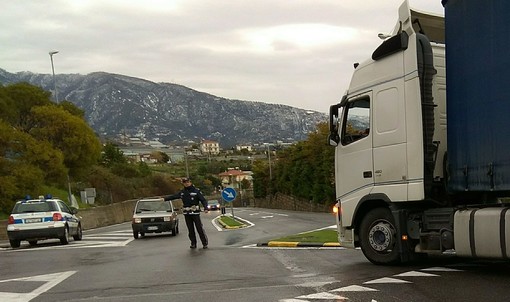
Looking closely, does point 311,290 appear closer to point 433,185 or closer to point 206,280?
point 206,280

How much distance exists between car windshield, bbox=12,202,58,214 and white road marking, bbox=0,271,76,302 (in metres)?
9.36

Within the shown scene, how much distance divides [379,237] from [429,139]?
2025 mm

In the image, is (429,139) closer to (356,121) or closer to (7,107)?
(356,121)

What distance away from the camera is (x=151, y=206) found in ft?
78.1

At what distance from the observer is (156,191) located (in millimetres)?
79188

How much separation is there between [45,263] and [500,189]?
9.73 metres

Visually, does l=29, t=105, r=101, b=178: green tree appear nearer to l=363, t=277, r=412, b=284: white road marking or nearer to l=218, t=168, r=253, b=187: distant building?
l=363, t=277, r=412, b=284: white road marking

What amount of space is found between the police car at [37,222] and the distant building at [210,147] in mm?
111967

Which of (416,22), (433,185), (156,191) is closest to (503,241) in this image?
(433,185)

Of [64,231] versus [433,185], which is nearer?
[433,185]

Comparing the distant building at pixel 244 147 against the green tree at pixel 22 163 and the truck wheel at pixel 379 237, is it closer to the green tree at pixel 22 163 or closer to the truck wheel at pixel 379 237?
the green tree at pixel 22 163

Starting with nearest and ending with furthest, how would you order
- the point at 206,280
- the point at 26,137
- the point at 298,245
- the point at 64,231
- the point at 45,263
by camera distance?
the point at 206,280 → the point at 45,263 → the point at 298,245 → the point at 64,231 → the point at 26,137

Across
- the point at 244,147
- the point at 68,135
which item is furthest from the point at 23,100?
the point at 244,147

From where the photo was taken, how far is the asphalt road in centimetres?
810
